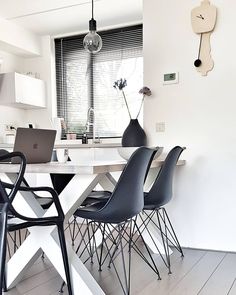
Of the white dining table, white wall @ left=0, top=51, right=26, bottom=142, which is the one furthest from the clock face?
white wall @ left=0, top=51, right=26, bottom=142

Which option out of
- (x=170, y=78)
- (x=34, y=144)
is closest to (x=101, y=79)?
(x=170, y=78)

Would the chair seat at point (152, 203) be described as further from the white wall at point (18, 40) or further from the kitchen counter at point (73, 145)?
the white wall at point (18, 40)

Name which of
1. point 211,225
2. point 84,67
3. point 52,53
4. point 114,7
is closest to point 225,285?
point 211,225

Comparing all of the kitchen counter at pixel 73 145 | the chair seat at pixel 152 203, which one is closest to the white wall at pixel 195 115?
the chair seat at pixel 152 203

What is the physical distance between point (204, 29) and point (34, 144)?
→ 1.82 metres

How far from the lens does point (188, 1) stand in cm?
309

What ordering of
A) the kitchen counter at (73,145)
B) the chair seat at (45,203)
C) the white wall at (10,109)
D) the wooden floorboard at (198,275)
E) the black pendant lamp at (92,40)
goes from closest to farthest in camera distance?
the wooden floorboard at (198,275) < the chair seat at (45,203) < the black pendant lamp at (92,40) < the kitchen counter at (73,145) < the white wall at (10,109)

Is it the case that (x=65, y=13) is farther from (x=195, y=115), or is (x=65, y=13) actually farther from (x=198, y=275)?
(x=198, y=275)

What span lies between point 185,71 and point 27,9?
2.21 metres

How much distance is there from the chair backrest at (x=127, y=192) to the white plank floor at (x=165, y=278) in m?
0.48

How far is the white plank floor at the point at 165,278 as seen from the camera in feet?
6.90

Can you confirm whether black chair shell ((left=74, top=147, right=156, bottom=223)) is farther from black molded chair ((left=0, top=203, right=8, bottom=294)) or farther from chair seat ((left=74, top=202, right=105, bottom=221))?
black molded chair ((left=0, top=203, right=8, bottom=294))

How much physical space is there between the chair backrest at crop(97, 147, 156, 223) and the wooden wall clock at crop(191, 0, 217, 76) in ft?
4.30

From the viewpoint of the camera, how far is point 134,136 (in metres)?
3.17
